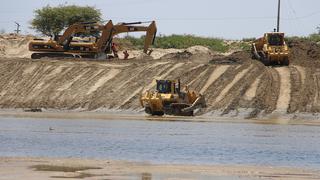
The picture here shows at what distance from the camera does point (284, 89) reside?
Answer: 5959 centimetres

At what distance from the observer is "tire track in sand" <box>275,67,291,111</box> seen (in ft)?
186

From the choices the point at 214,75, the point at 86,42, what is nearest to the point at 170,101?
the point at 214,75

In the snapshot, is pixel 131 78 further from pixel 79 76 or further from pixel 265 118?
pixel 265 118

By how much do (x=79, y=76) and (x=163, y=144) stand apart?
38.5 meters

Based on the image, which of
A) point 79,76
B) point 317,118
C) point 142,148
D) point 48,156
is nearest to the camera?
point 48,156

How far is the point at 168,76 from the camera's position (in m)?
66.2

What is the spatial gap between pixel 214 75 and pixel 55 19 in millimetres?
53676

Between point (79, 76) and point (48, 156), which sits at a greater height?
point (48, 156)

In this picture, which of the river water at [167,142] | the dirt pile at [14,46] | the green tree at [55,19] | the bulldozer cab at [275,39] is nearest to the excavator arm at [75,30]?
the bulldozer cab at [275,39]

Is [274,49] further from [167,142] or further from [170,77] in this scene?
[167,142]

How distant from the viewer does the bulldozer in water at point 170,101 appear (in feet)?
173

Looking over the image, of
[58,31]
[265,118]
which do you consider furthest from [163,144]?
[58,31]

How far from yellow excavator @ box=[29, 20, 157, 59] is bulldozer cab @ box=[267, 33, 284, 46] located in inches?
421

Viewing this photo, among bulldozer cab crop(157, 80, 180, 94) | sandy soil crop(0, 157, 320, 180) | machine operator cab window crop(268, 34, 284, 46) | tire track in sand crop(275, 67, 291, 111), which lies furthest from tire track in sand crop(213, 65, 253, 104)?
sandy soil crop(0, 157, 320, 180)
